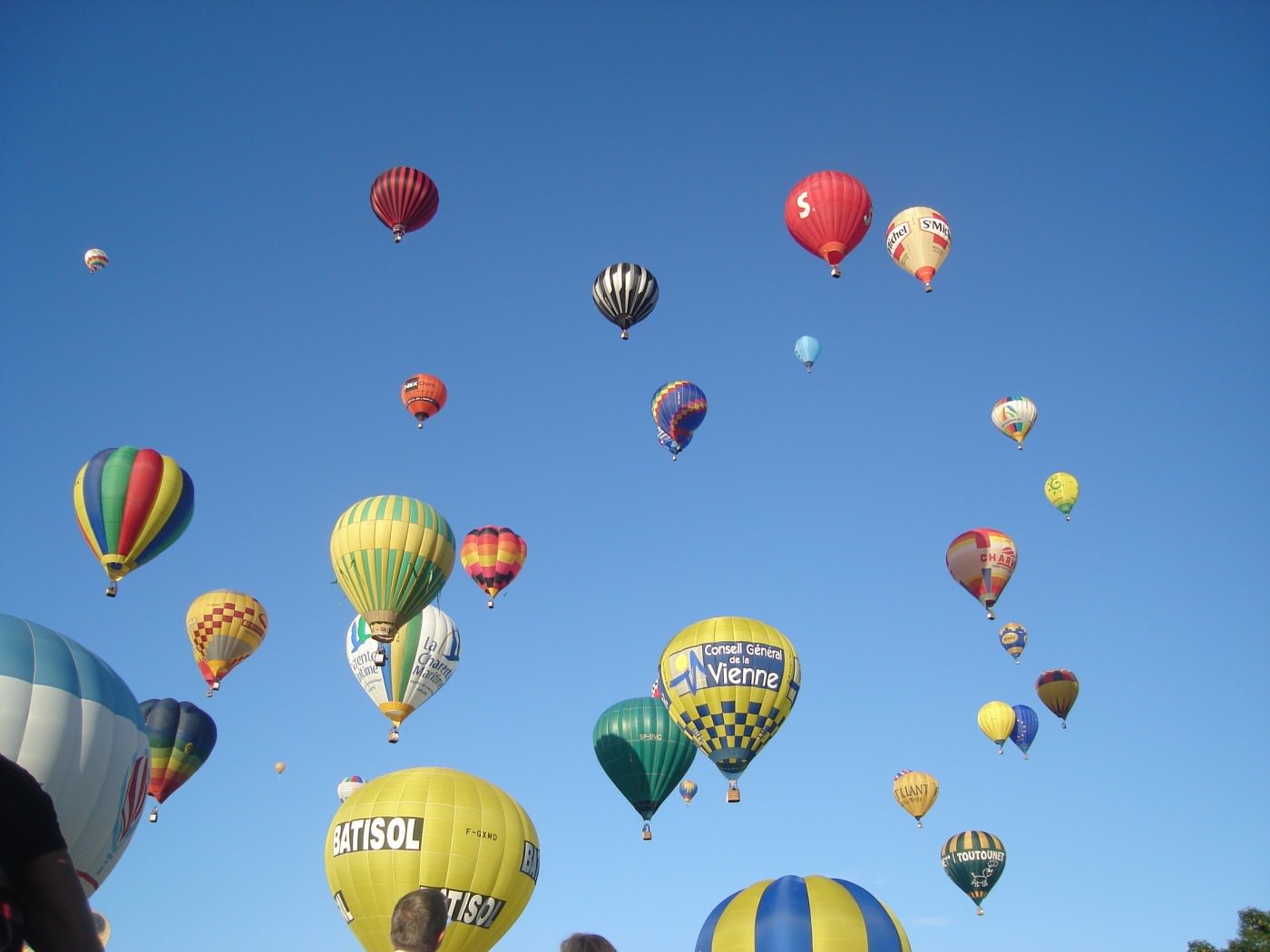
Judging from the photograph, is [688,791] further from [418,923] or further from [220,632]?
[418,923]

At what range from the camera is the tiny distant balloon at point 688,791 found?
41844mm

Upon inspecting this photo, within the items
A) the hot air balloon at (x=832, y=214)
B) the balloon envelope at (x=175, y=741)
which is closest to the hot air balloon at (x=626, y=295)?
the hot air balloon at (x=832, y=214)

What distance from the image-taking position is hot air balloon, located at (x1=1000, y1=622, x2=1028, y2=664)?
43753 mm

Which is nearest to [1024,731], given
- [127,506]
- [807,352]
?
[807,352]

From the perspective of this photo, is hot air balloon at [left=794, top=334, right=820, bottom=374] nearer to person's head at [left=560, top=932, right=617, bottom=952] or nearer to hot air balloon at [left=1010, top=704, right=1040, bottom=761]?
hot air balloon at [left=1010, top=704, right=1040, bottom=761]

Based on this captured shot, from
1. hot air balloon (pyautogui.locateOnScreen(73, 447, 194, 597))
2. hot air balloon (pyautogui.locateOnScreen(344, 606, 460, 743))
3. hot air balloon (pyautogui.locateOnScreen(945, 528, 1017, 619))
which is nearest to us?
hot air balloon (pyautogui.locateOnScreen(73, 447, 194, 597))

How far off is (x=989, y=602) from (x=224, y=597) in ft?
74.6

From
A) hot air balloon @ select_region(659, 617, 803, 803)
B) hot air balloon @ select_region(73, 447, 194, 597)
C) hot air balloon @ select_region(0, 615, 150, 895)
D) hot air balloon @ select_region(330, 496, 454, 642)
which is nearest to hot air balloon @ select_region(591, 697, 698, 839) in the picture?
hot air balloon @ select_region(659, 617, 803, 803)

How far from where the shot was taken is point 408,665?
96.2ft

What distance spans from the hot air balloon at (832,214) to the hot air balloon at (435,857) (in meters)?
15.1

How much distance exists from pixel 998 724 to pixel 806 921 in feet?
94.6

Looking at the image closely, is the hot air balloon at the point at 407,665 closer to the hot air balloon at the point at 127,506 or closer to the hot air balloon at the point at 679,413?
the hot air balloon at the point at 127,506

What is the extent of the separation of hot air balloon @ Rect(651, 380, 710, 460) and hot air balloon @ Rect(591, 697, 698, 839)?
989 cm

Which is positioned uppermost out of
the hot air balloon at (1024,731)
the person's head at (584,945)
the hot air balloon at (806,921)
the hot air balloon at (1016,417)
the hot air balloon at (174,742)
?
the hot air balloon at (1016,417)
